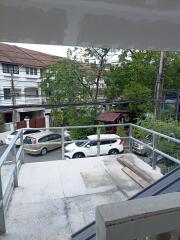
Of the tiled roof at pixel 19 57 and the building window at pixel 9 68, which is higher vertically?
the tiled roof at pixel 19 57

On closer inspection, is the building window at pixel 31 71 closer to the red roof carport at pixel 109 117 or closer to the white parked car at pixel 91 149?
the red roof carport at pixel 109 117

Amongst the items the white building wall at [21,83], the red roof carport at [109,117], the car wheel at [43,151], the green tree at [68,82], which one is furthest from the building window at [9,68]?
the red roof carport at [109,117]

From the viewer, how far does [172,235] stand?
76cm

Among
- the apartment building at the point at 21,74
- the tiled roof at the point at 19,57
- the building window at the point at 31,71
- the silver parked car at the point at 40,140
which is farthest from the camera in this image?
the building window at the point at 31,71

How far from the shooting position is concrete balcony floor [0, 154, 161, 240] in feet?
8.63

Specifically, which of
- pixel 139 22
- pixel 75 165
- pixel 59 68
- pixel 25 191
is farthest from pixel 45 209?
pixel 59 68

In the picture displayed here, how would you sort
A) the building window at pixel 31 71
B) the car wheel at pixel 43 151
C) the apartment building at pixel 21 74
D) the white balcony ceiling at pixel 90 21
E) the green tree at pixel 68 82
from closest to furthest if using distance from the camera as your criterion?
the white balcony ceiling at pixel 90 21
the green tree at pixel 68 82
the car wheel at pixel 43 151
the apartment building at pixel 21 74
the building window at pixel 31 71

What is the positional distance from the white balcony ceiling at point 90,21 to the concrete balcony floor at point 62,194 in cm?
198

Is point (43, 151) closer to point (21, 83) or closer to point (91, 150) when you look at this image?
point (91, 150)

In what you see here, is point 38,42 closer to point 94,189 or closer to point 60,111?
point 94,189

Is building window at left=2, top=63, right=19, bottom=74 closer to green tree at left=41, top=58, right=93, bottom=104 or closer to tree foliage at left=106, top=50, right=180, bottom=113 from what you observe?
green tree at left=41, top=58, right=93, bottom=104

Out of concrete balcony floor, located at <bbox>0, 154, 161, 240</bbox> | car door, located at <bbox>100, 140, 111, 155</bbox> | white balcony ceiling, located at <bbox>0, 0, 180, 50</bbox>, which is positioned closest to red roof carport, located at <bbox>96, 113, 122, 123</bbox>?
car door, located at <bbox>100, 140, 111, 155</bbox>

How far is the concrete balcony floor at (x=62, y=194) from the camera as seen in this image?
8.63 feet

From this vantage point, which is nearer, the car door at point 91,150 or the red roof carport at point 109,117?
the car door at point 91,150
